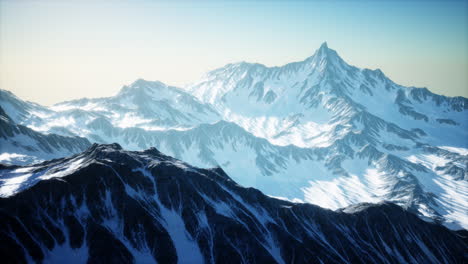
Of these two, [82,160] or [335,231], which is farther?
[335,231]

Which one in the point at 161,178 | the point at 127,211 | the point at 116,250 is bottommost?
the point at 116,250

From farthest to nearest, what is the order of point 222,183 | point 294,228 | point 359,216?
point 359,216, point 222,183, point 294,228

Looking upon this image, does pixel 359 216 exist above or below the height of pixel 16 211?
above

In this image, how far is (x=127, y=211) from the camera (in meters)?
109

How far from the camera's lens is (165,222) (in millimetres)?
113438

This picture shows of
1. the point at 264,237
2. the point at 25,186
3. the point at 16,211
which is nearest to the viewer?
the point at 16,211

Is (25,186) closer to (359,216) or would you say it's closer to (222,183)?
(222,183)

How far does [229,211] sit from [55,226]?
50.8 metres

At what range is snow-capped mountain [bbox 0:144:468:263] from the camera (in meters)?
97.2

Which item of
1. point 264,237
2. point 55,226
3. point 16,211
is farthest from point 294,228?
point 16,211

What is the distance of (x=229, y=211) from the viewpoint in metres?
124

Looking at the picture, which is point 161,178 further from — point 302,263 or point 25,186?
point 302,263

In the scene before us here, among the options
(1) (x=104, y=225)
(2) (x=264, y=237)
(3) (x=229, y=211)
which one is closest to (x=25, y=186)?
(1) (x=104, y=225)

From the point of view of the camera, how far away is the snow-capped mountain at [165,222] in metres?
97.2
